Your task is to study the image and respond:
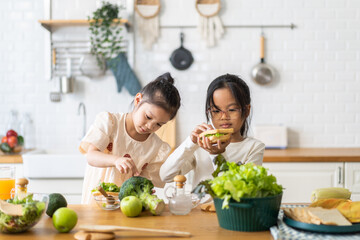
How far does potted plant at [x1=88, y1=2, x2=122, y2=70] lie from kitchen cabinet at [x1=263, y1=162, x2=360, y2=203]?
1612 millimetres

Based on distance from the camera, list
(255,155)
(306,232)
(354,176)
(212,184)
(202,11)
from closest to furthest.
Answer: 1. (306,232)
2. (212,184)
3. (255,155)
4. (354,176)
5. (202,11)

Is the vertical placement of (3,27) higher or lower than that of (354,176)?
higher

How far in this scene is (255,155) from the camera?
6.93 ft

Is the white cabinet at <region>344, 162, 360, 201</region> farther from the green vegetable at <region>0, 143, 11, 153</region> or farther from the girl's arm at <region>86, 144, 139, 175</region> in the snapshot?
the green vegetable at <region>0, 143, 11, 153</region>

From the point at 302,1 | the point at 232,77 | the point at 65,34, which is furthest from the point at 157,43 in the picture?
the point at 232,77

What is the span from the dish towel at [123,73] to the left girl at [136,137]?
165 cm

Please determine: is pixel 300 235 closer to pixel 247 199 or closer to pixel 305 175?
pixel 247 199

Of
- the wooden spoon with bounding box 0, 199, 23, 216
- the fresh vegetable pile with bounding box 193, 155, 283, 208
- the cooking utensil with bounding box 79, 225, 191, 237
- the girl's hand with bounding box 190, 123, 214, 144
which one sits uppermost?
the girl's hand with bounding box 190, 123, 214, 144

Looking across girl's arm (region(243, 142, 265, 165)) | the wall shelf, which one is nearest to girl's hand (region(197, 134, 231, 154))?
girl's arm (region(243, 142, 265, 165))

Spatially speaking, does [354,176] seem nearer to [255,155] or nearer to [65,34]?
[255,155]

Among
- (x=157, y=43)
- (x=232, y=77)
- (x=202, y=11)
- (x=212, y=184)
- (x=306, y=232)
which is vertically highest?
(x=202, y=11)

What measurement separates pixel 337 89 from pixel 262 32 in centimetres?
83

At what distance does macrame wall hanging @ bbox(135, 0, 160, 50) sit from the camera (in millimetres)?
3854

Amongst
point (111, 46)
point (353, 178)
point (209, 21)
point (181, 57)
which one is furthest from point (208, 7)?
point (353, 178)
